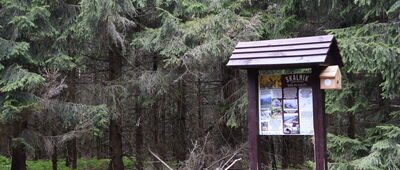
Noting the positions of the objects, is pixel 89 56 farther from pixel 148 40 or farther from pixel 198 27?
pixel 198 27

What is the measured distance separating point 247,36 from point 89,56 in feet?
15.1

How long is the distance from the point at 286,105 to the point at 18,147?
6.44 metres

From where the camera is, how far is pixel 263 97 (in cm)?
427

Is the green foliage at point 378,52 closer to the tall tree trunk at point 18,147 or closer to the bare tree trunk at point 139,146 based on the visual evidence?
the tall tree trunk at point 18,147

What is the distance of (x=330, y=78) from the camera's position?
3.90 meters

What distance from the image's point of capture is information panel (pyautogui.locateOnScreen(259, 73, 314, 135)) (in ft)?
13.2

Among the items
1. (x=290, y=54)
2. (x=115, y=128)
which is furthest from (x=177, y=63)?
(x=290, y=54)

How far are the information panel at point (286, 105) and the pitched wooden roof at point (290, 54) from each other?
216 mm

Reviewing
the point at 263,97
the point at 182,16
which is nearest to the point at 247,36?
the point at 182,16

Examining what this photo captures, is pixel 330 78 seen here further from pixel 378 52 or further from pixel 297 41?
pixel 378 52

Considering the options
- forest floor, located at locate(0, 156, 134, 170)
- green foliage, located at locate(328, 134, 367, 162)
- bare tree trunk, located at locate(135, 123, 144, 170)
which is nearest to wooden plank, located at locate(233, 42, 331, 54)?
green foliage, located at locate(328, 134, 367, 162)

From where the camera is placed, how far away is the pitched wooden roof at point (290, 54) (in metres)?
3.85

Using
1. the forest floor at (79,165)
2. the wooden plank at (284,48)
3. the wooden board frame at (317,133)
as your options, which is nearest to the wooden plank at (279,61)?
the wooden plank at (284,48)

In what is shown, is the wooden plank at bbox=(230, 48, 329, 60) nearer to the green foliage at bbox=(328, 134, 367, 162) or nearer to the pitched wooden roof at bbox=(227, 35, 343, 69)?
the pitched wooden roof at bbox=(227, 35, 343, 69)
